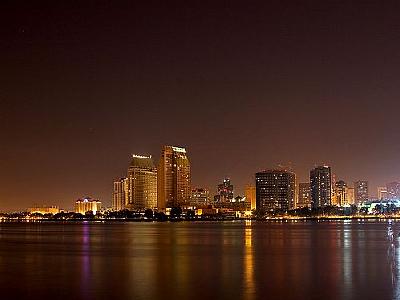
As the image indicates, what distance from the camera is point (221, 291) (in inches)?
1204

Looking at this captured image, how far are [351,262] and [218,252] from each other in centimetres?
1304

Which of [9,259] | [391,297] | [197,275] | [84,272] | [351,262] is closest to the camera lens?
[391,297]

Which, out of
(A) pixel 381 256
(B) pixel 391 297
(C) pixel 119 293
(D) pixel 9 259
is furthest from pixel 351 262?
(D) pixel 9 259

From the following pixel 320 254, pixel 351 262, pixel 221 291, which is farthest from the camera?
pixel 320 254

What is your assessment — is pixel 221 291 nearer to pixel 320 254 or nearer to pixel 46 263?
pixel 46 263

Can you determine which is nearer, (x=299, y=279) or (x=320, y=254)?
(x=299, y=279)

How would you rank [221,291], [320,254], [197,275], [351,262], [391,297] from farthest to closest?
[320,254] → [351,262] → [197,275] → [221,291] → [391,297]

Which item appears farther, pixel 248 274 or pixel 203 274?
pixel 203 274

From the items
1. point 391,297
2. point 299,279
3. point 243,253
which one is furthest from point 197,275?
point 243,253

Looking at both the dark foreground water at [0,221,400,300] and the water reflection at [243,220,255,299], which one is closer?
the water reflection at [243,220,255,299]

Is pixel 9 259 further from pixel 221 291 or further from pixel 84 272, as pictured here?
pixel 221 291

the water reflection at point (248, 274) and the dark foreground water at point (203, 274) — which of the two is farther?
the dark foreground water at point (203, 274)

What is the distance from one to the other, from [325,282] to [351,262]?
452 inches

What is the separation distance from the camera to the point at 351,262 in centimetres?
4491
